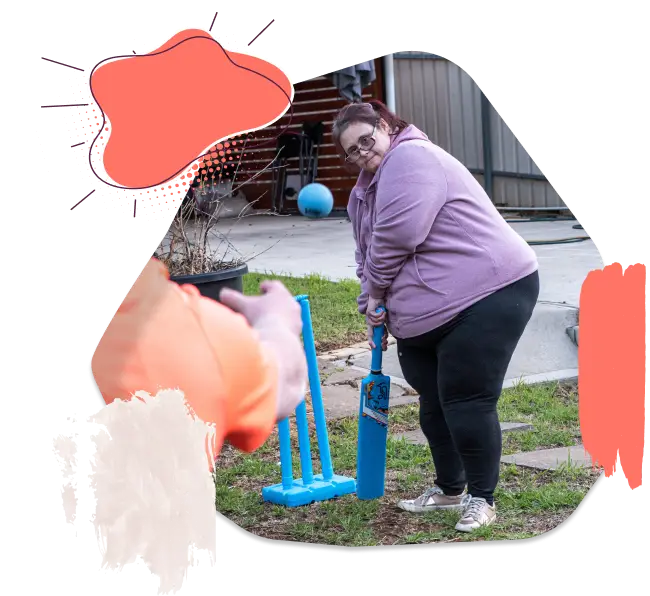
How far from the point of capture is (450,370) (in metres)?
3.06

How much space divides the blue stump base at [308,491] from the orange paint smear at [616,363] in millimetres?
808

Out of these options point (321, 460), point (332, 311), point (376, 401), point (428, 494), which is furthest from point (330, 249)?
point (428, 494)

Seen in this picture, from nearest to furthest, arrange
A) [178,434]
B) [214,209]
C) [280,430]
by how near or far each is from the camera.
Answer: [178,434]
[214,209]
[280,430]

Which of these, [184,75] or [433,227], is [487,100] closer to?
[433,227]

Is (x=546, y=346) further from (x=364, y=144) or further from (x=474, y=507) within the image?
(x=364, y=144)

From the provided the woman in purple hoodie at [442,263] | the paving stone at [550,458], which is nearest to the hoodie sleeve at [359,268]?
the woman in purple hoodie at [442,263]

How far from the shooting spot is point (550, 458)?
3.36m

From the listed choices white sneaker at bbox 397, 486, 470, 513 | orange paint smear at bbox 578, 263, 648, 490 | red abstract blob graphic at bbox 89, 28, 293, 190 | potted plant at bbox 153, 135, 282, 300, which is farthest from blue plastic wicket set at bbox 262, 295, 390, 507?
red abstract blob graphic at bbox 89, 28, 293, 190

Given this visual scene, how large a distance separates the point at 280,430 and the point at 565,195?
3.61 ft

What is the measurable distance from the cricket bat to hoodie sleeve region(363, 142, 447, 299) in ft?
1.13

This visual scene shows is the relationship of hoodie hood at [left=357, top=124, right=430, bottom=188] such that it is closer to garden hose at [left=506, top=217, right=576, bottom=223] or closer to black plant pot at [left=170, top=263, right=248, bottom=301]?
garden hose at [left=506, top=217, right=576, bottom=223]

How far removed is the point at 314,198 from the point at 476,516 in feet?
3.33

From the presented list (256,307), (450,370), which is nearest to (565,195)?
(450,370)

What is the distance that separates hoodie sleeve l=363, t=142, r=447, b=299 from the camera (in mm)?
2918
